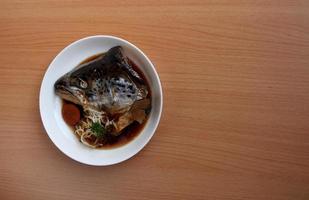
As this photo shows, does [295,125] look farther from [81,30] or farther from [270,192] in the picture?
[81,30]

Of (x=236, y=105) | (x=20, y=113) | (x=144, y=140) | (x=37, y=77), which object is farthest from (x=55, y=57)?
(x=236, y=105)

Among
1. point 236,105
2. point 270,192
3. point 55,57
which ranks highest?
point 55,57

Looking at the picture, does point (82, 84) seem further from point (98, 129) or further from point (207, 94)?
point (207, 94)

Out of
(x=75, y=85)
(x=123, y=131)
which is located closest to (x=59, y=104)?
(x=75, y=85)

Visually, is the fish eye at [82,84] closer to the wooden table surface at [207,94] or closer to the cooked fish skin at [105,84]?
the cooked fish skin at [105,84]

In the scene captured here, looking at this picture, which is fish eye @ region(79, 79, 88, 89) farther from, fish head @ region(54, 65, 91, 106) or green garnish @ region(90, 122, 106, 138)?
green garnish @ region(90, 122, 106, 138)

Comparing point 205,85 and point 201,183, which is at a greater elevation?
point 205,85

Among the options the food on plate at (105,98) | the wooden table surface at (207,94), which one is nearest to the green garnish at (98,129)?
the food on plate at (105,98)
